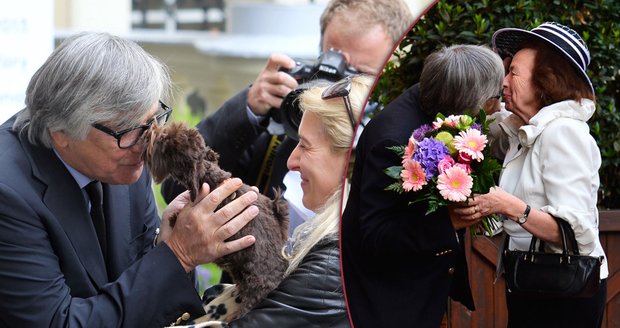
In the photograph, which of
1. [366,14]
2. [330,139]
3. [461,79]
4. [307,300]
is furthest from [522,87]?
[366,14]

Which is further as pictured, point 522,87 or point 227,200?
point 227,200

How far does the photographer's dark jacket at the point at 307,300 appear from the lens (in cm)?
178

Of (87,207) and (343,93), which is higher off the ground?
(343,93)

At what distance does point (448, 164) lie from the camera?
4.66 ft

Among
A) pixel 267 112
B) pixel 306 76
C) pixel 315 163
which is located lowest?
pixel 267 112

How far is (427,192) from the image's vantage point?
4.66 ft

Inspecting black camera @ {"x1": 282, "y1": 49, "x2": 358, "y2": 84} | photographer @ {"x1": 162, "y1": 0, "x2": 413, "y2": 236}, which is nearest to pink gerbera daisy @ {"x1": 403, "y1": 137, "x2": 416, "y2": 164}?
black camera @ {"x1": 282, "y1": 49, "x2": 358, "y2": 84}

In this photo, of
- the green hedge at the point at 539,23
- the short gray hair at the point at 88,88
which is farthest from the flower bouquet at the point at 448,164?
the short gray hair at the point at 88,88

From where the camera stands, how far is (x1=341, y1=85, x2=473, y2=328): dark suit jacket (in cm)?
144

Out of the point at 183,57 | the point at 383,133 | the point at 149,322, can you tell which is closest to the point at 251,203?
the point at 149,322

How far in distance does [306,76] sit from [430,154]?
1305 millimetres

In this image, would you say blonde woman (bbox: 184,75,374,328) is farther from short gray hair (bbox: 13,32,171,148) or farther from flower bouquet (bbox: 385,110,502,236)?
short gray hair (bbox: 13,32,171,148)

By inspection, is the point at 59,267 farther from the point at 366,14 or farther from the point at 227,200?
the point at 366,14

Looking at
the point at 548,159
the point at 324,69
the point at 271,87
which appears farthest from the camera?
the point at 271,87
